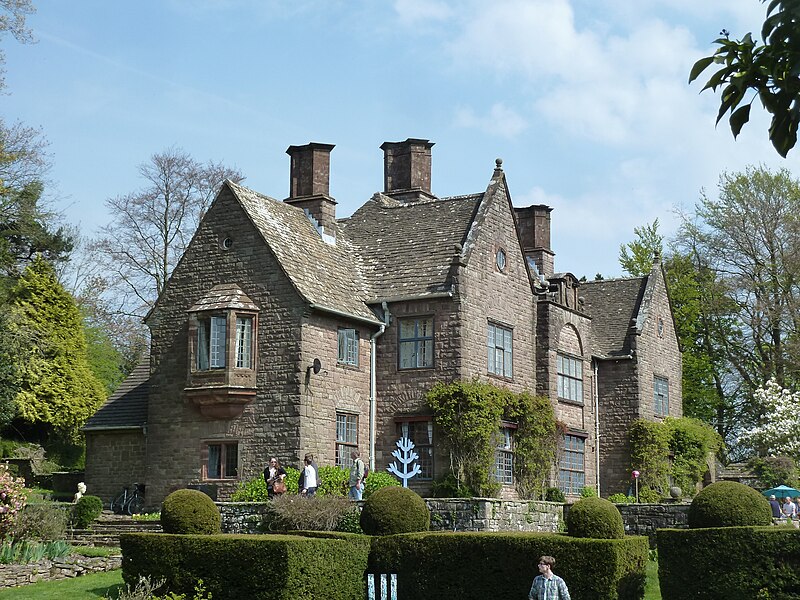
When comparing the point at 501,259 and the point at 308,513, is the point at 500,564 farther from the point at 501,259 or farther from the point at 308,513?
the point at 501,259

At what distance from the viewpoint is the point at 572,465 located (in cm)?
3725

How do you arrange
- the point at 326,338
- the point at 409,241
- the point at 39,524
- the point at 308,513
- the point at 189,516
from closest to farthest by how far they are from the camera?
the point at 189,516, the point at 308,513, the point at 39,524, the point at 326,338, the point at 409,241

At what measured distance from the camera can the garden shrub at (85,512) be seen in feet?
92.5

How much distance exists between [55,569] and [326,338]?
987 cm

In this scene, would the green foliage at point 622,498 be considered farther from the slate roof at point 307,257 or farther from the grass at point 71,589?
the grass at point 71,589

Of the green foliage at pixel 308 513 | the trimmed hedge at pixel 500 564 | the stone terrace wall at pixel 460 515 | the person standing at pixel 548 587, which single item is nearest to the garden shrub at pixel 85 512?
the stone terrace wall at pixel 460 515

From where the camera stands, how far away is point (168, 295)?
31.9 metres

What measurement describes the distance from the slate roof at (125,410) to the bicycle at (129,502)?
1.87 metres

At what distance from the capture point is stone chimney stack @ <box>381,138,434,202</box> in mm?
38219

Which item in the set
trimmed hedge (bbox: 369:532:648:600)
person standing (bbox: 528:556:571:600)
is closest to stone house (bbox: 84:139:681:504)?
trimmed hedge (bbox: 369:532:648:600)

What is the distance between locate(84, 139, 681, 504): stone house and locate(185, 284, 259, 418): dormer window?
0.12 ft

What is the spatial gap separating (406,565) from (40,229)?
3223cm

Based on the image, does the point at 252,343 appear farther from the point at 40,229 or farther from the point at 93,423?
the point at 40,229

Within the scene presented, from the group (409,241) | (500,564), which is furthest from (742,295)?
(500,564)
